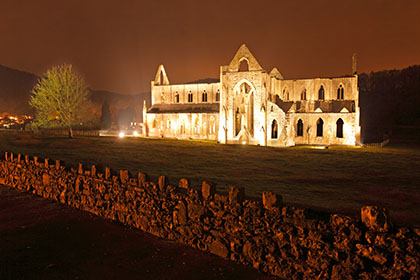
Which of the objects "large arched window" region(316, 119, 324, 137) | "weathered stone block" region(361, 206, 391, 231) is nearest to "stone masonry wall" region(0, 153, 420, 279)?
"weathered stone block" region(361, 206, 391, 231)

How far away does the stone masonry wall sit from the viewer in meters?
4.91

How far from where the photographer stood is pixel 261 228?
6.55 metres

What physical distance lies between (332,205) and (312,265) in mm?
7776

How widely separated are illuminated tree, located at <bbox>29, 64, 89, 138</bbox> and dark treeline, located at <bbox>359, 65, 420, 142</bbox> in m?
60.8

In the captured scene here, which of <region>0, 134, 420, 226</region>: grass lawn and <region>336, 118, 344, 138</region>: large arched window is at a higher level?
<region>336, 118, 344, 138</region>: large arched window

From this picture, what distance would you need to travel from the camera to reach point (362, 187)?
17094 mm

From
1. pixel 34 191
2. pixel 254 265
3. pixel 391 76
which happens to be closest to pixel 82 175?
pixel 34 191

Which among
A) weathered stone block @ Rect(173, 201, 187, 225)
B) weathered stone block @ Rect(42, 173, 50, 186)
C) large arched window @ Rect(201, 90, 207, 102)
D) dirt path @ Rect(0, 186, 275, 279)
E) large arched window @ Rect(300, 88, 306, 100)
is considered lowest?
dirt path @ Rect(0, 186, 275, 279)

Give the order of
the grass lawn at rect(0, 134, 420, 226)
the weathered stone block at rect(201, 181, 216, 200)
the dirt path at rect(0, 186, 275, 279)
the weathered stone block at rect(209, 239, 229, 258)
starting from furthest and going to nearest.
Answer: the grass lawn at rect(0, 134, 420, 226)
the weathered stone block at rect(201, 181, 216, 200)
the weathered stone block at rect(209, 239, 229, 258)
the dirt path at rect(0, 186, 275, 279)

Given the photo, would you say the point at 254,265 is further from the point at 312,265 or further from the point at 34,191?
the point at 34,191

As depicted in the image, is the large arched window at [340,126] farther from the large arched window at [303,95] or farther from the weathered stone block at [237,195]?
the weathered stone block at [237,195]

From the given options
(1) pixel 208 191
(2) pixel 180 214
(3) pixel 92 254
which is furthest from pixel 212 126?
(1) pixel 208 191

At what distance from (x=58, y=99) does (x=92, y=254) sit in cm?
4201

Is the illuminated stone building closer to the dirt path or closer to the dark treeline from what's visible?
the dark treeline
